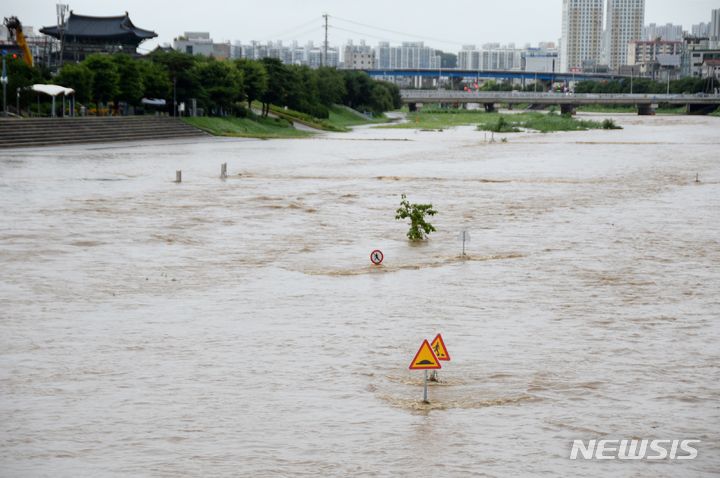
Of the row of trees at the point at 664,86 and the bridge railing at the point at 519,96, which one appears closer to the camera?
the bridge railing at the point at 519,96

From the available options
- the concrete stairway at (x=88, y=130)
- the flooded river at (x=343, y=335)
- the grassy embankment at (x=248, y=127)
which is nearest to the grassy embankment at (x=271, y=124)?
the grassy embankment at (x=248, y=127)

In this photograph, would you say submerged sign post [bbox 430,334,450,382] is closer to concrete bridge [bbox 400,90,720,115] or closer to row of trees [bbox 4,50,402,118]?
row of trees [bbox 4,50,402,118]

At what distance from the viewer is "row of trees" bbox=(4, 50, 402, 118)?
61.3 m

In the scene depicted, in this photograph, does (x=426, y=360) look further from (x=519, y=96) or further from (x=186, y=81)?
(x=519, y=96)

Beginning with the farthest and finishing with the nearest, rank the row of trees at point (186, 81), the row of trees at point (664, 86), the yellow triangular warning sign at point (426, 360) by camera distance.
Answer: the row of trees at point (664, 86), the row of trees at point (186, 81), the yellow triangular warning sign at point (426, 360)

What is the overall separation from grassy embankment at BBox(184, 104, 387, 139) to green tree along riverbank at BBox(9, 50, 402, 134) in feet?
0.90

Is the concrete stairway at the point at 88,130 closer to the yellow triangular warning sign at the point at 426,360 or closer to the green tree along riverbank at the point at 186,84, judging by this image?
the green tree along riverbank at the point at 186,84

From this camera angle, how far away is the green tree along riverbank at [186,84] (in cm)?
6100

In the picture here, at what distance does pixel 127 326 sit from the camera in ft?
48.3

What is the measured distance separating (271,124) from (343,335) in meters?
68.1

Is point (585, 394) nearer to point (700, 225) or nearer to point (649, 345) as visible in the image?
point (649, 345)

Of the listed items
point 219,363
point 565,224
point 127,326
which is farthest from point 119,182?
point 219,363

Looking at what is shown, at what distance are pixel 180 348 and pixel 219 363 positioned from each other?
90cm

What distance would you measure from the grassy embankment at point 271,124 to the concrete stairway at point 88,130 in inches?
81.5
